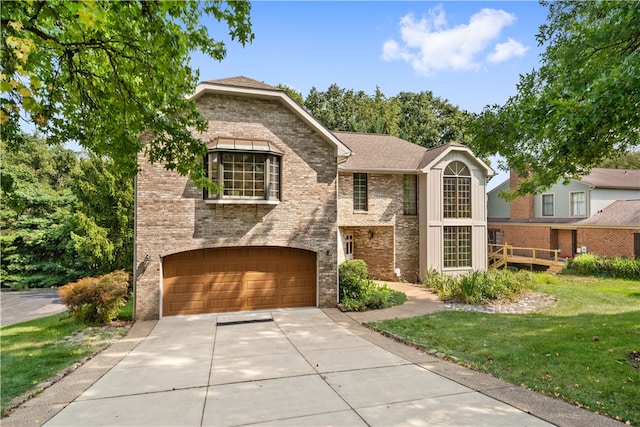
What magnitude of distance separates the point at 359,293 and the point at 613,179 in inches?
975

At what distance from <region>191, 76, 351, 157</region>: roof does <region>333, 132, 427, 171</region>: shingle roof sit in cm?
363

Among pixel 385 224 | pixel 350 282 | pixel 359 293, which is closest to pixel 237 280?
pixel 350 282

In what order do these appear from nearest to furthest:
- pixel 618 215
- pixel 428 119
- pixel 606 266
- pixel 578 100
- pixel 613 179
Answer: pixel 578 100 → pixel 606 266 → pixel 618 215 → pixel 613 179 → pixel 428 119

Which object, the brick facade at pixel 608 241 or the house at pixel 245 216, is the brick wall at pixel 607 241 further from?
the house at pixel 245 216

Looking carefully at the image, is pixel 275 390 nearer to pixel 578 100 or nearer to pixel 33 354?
pixel 33 354

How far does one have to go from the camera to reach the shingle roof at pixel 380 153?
660 inches

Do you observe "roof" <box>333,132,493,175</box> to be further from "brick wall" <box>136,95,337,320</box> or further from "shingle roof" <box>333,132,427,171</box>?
"brick wall" <box>136,95,337,320</box>

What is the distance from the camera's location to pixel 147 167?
10.8 metres

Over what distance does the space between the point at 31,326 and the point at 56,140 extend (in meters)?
8.27

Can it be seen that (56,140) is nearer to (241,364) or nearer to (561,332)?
(241,364)

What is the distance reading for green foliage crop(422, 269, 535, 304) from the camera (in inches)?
513

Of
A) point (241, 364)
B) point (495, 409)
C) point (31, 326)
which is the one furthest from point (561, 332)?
point (31, 326)

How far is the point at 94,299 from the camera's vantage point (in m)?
10.4

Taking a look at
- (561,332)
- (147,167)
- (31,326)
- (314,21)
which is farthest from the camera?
(31,326)
